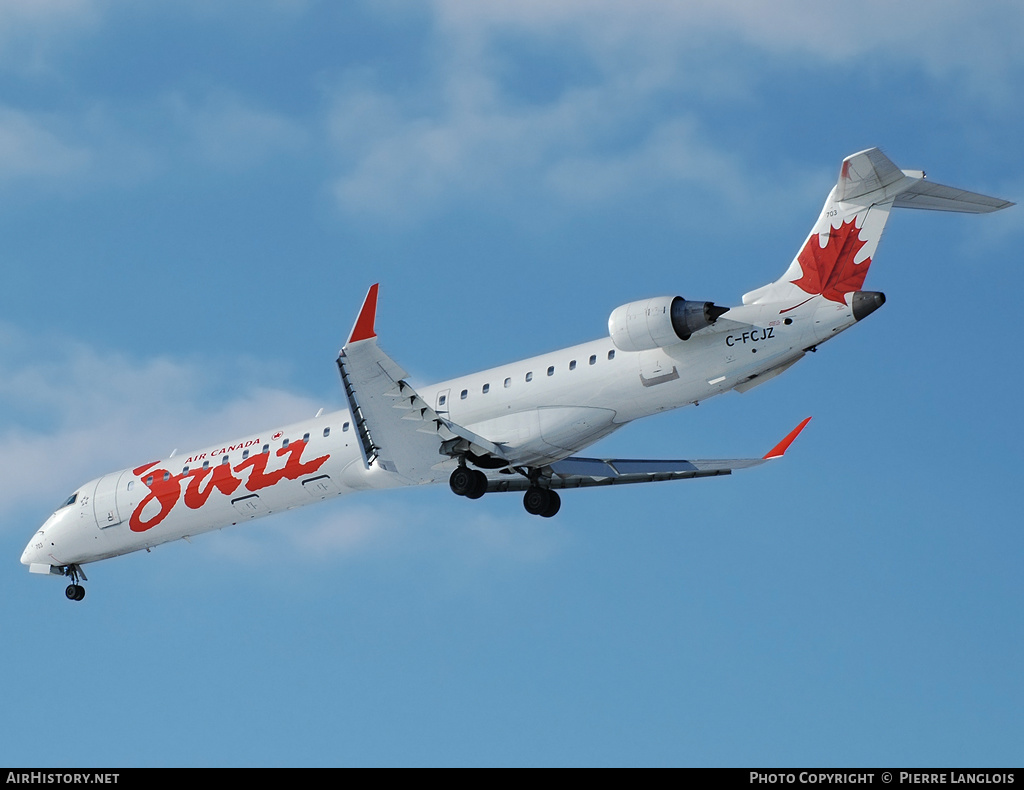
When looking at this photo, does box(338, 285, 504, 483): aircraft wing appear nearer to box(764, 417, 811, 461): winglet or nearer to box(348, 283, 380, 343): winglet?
box(348, 283, 380, 343): winglet

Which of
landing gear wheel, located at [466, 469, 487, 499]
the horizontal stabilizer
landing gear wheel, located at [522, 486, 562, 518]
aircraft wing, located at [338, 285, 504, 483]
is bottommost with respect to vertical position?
landing gear wheel, located at [466, 469, 487, 499]

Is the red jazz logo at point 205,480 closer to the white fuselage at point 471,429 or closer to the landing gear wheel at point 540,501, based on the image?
the white fuselage at point 471,429

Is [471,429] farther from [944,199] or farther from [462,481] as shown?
[944,199]

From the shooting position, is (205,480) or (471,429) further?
(205,480)

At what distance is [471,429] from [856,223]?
812 cm

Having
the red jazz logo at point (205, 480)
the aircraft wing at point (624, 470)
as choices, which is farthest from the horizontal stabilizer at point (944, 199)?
the red jazz logo at point (205, 480)

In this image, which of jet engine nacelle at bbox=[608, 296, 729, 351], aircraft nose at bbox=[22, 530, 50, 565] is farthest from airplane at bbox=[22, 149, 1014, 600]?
aircraft nose at bbox=[22, 530, 50, 565]

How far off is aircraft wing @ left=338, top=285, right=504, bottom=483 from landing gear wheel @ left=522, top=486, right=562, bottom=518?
2184mm

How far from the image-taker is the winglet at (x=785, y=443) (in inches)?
1057

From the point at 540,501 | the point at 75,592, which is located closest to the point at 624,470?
the point at 540,501

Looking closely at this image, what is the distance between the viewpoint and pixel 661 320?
73.1 ft

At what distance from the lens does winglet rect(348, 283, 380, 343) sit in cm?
2136

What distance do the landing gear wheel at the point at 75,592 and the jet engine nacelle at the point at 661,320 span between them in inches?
594

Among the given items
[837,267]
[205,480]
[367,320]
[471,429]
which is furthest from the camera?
[205,480]
